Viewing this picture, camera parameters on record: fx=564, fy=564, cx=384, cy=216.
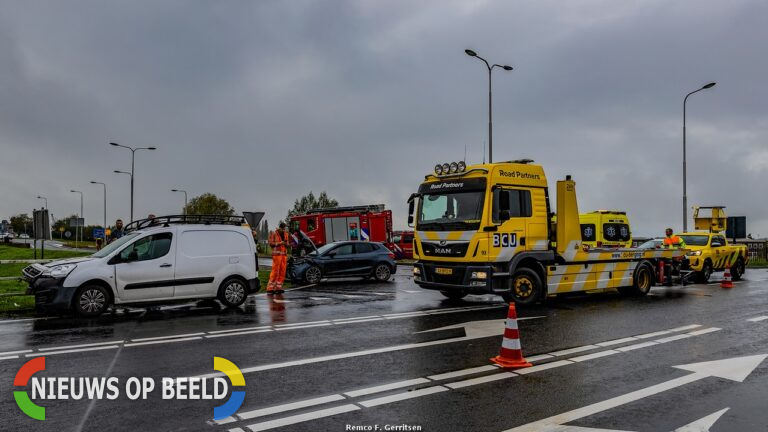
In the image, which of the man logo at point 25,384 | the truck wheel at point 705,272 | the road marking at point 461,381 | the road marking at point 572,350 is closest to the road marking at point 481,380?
the road marking at point 461,381

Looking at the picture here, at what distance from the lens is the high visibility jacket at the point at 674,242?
64.6 ft

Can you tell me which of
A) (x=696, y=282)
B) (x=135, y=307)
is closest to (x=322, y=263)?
(x=135, y=307)

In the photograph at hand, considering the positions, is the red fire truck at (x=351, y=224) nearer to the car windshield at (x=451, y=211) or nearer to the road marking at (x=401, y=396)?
the car windshield at (x=451, y=211)

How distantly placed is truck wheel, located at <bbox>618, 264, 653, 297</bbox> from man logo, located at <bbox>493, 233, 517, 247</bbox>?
4697 mm

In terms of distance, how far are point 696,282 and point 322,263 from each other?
1291 cm

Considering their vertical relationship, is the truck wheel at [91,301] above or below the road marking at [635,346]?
above

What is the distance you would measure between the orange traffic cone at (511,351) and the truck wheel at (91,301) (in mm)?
7674

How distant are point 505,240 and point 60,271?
8.61 m

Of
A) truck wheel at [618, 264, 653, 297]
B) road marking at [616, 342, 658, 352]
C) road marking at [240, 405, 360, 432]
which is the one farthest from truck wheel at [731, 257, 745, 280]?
road marking at [240, 405, 360, 432]

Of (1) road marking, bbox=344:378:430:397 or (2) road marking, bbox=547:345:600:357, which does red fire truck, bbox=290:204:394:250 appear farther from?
(1) road marking, bbox=344:378:430:397

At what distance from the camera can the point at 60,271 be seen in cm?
1045

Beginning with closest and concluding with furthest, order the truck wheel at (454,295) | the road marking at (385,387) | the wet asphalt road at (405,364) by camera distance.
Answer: the wet asphalt road at (405,364) < the road marking at (385,387) < the truck wheel at (454,295)

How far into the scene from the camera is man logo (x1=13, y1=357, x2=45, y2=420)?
5.04 meters

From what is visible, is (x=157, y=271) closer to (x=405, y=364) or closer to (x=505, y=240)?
(x=405, y=364)
